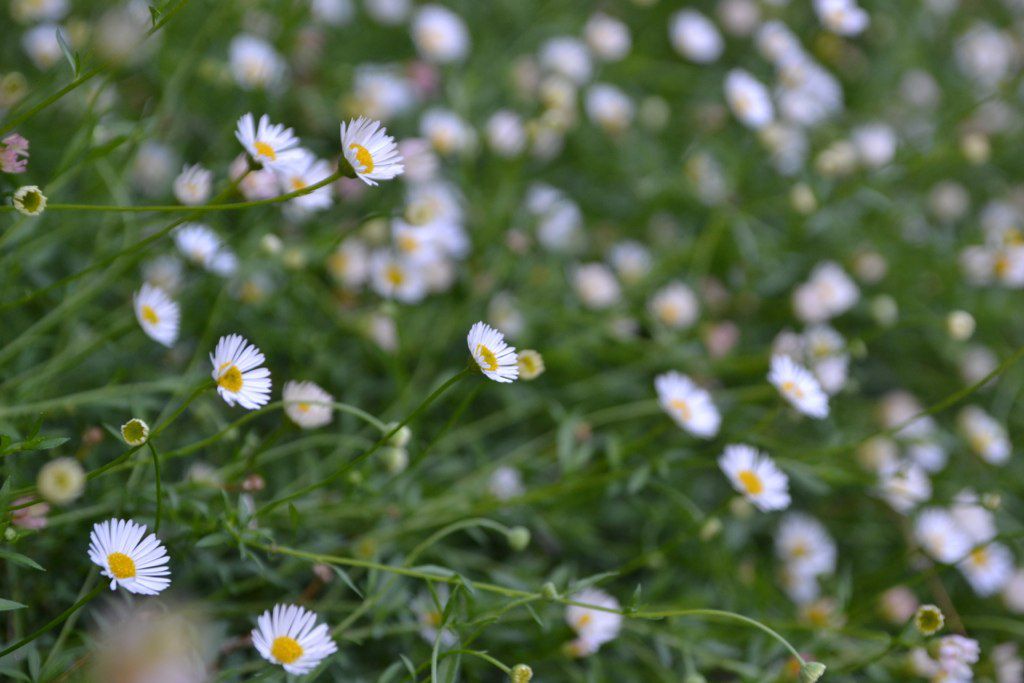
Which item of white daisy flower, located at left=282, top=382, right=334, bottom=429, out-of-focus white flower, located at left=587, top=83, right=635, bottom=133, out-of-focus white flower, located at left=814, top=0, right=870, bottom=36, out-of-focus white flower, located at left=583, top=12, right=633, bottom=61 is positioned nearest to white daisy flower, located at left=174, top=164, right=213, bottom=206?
white daisy flower, located at left=282, top=382, right=334, bottom=429

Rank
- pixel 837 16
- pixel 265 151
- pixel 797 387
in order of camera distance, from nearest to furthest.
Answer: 1. pixel 265 151
2. pixel 797 387
3. pixel 837 16

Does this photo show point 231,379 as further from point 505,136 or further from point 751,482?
point 505,136

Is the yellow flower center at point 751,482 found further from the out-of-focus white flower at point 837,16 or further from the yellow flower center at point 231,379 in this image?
the out-of-focus white flower at point 837,16

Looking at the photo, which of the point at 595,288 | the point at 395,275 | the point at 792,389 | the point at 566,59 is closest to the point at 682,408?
the point at 792,389

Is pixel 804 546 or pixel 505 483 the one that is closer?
pixel 505 483

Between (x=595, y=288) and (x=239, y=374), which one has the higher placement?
(x=239, y=374)

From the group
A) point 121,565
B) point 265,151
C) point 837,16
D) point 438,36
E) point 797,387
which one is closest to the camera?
point 121,565
